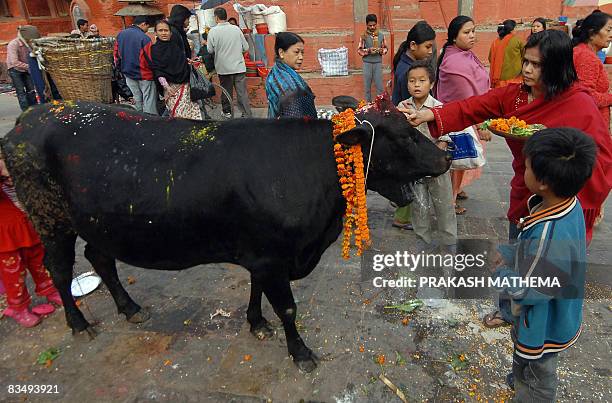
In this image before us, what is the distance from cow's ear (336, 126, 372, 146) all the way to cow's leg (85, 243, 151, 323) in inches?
84.7

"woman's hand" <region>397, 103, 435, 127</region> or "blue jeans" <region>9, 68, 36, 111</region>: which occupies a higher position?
"blue jeans" <region>9, 68, 36, 111</region>

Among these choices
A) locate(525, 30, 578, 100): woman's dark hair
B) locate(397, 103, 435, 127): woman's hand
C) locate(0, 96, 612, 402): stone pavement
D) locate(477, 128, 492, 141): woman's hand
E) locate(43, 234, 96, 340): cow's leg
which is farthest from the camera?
locate(477, 128, 492, 141): woman's hand

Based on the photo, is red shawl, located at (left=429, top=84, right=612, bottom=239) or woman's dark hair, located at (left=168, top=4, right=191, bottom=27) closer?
red shawl, located at (left=429, top=84, right=612, bottom=239)

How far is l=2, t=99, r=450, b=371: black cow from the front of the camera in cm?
251

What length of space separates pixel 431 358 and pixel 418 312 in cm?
51

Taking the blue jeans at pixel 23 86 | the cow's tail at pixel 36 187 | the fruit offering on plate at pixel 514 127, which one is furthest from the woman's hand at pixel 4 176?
the blue jeans at pixel 23 86

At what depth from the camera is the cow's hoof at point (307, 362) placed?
279 cm

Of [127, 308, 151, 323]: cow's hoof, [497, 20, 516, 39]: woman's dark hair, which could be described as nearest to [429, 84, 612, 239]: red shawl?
[127, 308, 151, 323]: cow's hoof

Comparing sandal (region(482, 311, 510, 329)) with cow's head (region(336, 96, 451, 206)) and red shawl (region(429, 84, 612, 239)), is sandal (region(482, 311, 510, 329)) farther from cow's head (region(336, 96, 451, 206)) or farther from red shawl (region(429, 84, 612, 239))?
cow's head (region(336, 96, 451, 206))

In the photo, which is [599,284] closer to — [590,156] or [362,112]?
[590,156]

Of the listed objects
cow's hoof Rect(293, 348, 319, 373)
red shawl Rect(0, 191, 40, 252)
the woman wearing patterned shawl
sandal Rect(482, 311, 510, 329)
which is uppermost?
the woman wearing patterned shawl

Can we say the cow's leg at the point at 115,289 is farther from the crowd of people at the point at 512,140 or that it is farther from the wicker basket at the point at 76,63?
the wicker basket at the point at 76,63

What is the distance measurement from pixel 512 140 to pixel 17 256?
373 centimetres

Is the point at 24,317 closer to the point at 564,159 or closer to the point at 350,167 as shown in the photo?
the point at 350,167
